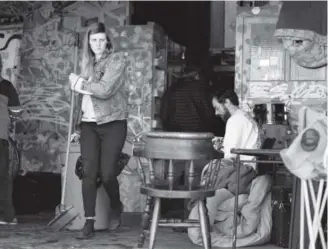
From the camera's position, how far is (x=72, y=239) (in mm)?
5059

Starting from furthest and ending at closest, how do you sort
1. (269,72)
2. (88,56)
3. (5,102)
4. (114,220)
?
(269,72) < (5,102) < (114,220) < (88,56)

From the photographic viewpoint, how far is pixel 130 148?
6.55 m

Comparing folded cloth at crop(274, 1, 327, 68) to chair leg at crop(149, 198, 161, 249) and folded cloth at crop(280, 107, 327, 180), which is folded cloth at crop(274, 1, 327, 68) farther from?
folded cloth at crop(280, 107, 327, 180)

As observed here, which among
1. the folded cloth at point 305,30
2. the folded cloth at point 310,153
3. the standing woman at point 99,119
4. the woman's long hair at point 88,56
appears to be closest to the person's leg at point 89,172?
the standing woman at point 99,119

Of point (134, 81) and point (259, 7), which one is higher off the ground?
point (259, 7)

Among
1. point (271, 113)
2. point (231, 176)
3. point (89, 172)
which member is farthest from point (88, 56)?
point (271, 113)

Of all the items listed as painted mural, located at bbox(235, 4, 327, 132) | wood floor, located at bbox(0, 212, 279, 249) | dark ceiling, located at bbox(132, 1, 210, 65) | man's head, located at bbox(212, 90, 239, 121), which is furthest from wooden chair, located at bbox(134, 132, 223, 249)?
dark ceiling, located at bbox(132, 1, 210, 65)

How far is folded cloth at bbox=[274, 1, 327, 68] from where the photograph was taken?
234 inches

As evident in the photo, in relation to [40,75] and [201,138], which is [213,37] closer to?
[40,75]

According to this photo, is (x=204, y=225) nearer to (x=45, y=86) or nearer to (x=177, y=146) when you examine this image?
(x=177, y=146)

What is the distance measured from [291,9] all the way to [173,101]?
1469mm

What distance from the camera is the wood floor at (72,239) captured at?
190 inches

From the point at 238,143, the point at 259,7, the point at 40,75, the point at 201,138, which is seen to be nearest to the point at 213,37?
the point at 259,7

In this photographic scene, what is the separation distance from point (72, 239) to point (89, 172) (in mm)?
532
